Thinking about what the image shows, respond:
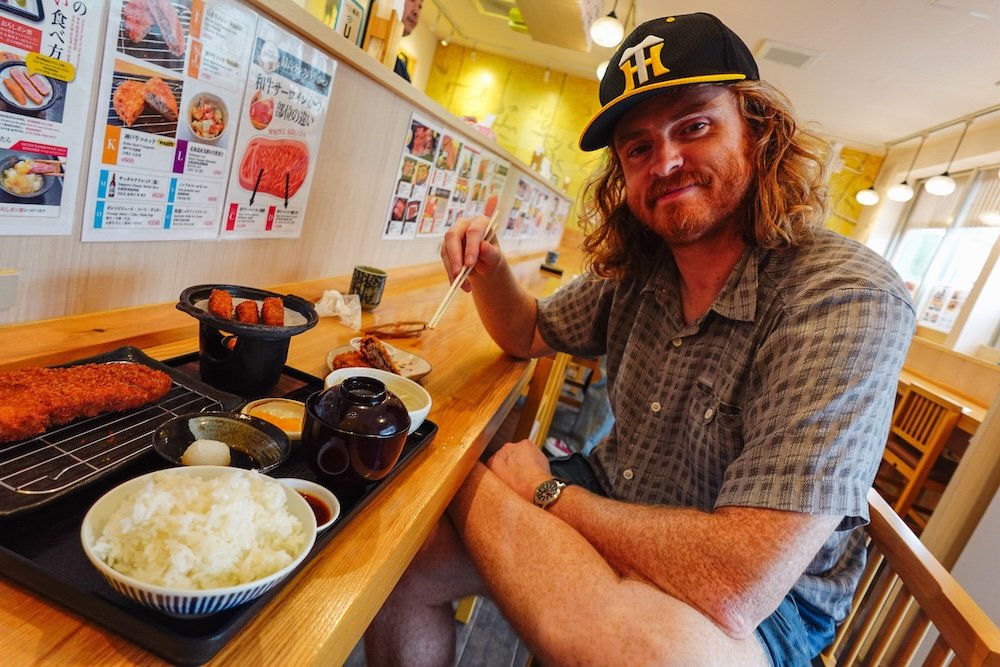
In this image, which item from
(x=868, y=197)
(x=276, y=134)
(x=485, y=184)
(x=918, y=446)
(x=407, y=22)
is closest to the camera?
(x=276, y=134)

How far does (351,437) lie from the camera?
61cm

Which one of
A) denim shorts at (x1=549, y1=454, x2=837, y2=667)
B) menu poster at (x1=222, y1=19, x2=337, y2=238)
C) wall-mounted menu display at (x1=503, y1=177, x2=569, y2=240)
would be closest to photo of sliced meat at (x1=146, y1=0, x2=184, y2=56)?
menu poster at (x1=222, y1=19, x2=337, y2=238)

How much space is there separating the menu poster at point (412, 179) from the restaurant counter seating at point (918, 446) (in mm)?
3341

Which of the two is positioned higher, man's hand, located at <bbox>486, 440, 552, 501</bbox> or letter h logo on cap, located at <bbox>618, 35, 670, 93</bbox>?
letter h logo on cap, located at <bbox>618, 35, 670, 93</bbox>

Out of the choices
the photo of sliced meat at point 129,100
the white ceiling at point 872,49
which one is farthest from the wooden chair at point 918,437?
the photo of sliced meat at point 129,100

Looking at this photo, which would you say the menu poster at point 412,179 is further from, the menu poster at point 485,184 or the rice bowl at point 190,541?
the rice bowl at point 190,541

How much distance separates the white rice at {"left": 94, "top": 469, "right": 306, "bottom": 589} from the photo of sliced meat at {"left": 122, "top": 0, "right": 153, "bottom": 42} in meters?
0.73

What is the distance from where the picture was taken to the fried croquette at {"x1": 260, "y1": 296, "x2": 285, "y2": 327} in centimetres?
86

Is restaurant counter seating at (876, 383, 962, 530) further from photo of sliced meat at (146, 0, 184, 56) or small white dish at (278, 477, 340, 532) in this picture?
photo of sliced meat at (146, 0, 184, 56)

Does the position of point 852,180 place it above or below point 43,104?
above

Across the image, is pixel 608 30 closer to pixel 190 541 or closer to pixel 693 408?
pixel 693 408

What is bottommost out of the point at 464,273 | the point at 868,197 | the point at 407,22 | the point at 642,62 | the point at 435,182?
the point at 464,273

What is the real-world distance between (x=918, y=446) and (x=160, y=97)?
418 centimetres

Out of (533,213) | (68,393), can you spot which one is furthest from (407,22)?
(533,213)
